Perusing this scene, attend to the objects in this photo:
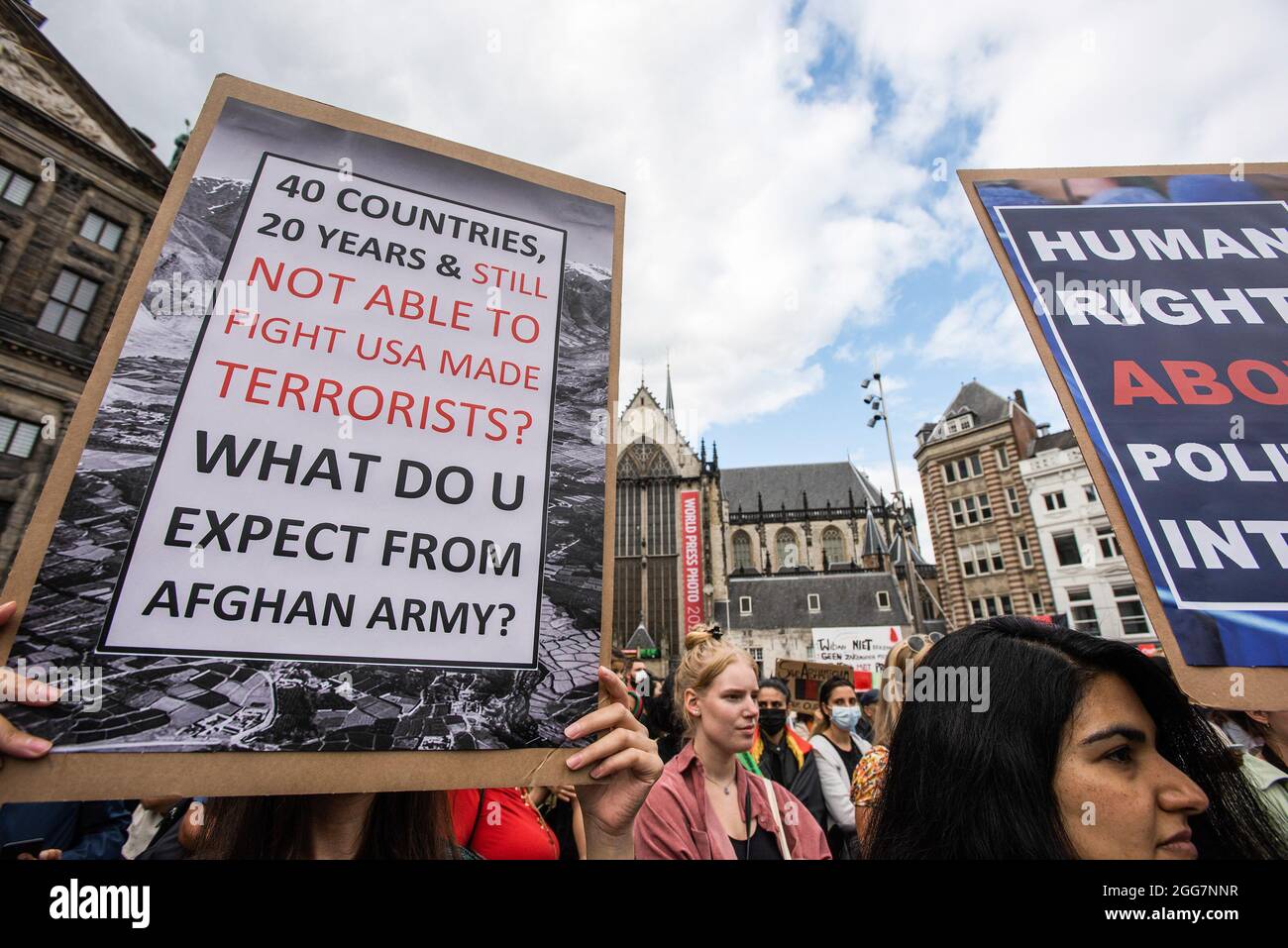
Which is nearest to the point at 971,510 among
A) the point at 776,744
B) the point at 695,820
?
the point at 776,744

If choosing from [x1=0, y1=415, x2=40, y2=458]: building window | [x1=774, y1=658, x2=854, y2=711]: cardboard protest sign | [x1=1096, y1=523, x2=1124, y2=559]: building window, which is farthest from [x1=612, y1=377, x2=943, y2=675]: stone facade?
[x1=774, y1=658, x2=854, y2=711]: cardboard protest sign

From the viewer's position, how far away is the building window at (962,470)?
28414mm

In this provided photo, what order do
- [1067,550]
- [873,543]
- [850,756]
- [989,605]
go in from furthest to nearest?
[873,543] < [989,605] < [1067,550] < [850,756]

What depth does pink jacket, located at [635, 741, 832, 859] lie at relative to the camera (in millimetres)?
2422

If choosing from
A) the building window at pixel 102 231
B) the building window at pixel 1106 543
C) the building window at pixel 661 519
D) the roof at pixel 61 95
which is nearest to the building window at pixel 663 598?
the building window at pixel 661 519

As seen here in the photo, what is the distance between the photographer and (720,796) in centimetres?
283

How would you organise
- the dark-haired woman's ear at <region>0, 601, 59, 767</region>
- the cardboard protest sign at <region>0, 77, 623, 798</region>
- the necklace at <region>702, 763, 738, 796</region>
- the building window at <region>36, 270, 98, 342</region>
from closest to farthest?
the dark-haired woman's ear at <region>0, 601, 59, 767</region> → the cardboard protest sign at <region>0, 77, 623, 798</region> → the necklace at <region>702, 763, 738, 796</region> → the building window at <region>36, 270, 98, 342</region>

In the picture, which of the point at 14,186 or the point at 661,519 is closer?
the point at 14,186

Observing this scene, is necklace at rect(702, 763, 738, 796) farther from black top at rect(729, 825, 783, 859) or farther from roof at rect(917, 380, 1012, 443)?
roof at rect(917, 380, 1012, 443)

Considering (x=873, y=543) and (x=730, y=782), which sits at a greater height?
(x=873, y=543)

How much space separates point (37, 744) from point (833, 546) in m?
49.9

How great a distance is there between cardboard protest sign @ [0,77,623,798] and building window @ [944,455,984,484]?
3144cm

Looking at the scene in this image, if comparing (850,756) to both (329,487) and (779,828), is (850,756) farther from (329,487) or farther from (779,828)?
(329,487)
